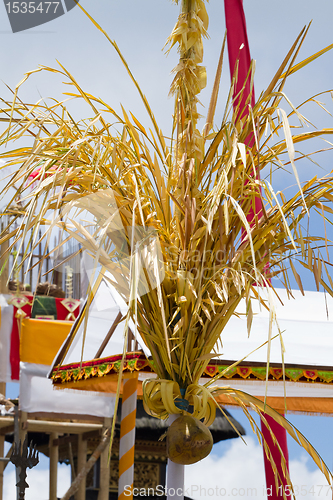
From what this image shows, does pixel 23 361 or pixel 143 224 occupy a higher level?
pixel 143 224

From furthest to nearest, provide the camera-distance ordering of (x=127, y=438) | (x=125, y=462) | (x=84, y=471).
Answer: (x=84, y=471)
(x=127, y=438)
(x=125, y=462)

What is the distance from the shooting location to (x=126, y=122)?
1684 millimetres

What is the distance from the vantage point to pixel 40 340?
6492 mm

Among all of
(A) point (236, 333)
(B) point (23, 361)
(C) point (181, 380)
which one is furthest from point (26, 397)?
(C) point (181, 380)

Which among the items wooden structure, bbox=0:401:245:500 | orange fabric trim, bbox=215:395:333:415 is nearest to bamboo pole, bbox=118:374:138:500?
orange fabric trim, bbox=215:395:333:415

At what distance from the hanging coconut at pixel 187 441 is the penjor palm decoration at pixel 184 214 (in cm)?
6

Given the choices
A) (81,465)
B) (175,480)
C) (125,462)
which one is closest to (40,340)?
(81,465)

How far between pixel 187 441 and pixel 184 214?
2.28 feet

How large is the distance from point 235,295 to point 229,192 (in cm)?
33

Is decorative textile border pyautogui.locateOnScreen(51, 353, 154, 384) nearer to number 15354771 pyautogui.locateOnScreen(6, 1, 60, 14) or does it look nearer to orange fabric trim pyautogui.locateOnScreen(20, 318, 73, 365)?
number 15354771 pyautogui.locateOnScreen(6, 1, 60, 14)

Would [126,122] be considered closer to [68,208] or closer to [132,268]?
[68,208]

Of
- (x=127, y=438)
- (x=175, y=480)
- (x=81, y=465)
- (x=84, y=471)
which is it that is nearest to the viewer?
(x=175, y=480)

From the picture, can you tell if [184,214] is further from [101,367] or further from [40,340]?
[40,340]

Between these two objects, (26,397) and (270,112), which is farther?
(26,397)
